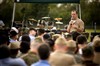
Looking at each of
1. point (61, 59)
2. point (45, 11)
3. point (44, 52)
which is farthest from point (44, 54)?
point (45, 11)

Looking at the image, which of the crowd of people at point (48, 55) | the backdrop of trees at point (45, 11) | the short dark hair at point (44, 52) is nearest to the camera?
the crowd of people at point (48, 55)

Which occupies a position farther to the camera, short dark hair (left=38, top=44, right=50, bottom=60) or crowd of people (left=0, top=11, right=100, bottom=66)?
short dark hair (left=38, top=44, right=50, bottom=60)

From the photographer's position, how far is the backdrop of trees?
2675 cm

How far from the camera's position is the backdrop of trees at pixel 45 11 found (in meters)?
26.8

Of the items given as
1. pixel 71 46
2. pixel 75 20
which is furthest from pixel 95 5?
pixel 71 46

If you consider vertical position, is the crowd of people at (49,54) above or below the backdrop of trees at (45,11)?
above

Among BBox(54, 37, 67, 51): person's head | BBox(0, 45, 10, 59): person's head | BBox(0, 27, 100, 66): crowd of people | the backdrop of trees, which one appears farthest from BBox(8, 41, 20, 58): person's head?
the backdrop of trees

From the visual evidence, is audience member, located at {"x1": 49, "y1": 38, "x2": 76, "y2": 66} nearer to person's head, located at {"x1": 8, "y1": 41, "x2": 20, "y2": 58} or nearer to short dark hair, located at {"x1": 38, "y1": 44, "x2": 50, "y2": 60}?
short dark hair, located at {"x1": 38, "y1": 44, "x2": 50, "y2": 60}

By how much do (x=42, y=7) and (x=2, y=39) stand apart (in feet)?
70.0

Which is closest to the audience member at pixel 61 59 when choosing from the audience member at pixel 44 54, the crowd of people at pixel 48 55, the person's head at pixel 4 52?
the crowd of people at pixel 48 55

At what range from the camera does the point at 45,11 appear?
28.4 metres

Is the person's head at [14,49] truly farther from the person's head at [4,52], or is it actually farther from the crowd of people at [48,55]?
→ the person's head at [4,52]

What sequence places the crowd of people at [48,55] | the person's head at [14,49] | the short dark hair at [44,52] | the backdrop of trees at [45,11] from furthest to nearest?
the backdrop of trees at [45,11] → the person's head at [14,49] → the short dark hair at [44,52] → the crowd of people at [48,55]

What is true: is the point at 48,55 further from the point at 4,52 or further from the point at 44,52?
the point at 4,52
